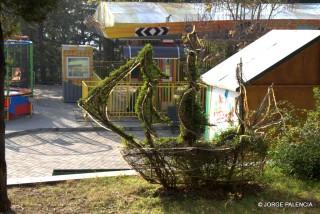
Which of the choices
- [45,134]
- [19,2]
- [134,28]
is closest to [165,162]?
[19,2]

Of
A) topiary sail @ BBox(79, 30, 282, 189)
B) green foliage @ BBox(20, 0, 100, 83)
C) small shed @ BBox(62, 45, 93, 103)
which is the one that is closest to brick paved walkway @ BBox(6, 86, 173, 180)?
small shed @ BBox(62, 45, 93, 103)

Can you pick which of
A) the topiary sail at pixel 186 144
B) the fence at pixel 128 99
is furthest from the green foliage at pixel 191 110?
the fence at pixel 128 99

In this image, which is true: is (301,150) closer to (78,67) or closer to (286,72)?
(286,72)

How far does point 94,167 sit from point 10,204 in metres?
4.69

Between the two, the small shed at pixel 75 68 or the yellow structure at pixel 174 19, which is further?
the yellow structure at pixel 174 19

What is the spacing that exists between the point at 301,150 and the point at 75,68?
15892mm

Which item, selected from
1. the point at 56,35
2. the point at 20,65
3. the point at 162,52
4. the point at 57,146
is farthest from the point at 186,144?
the point at 56,35

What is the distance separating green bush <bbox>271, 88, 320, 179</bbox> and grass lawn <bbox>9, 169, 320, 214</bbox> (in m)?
0.16

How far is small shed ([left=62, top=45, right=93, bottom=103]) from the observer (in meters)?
21.8

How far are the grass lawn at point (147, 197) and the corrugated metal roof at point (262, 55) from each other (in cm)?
217

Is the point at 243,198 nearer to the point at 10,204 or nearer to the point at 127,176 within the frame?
the point at 127,176

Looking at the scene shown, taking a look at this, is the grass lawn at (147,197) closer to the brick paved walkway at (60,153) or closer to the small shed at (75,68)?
the brick paved walkway at (60,153)

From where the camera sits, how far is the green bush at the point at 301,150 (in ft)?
23.4

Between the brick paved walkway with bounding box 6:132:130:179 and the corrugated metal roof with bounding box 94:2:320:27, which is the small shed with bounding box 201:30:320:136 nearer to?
the brick paved walkway with bounding box 6:132:130:179
